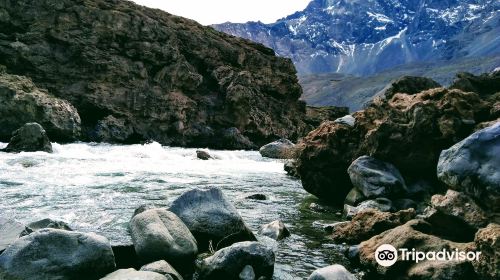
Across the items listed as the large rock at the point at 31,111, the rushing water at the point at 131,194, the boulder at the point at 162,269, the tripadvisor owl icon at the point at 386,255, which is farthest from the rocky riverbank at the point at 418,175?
the large rock at the point at 31,111

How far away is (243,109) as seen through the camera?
73.9 metres

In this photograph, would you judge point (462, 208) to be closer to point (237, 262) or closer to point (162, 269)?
point (237, 262)

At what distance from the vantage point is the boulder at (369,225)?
13484mm

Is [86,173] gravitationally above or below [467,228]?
below

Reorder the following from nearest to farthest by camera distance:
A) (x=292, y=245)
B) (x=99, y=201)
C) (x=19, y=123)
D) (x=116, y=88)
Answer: (x=292, y=245)
(x=99, y=201)
(x=19, y=123)
(x=116, y=88)

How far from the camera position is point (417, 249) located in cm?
1071

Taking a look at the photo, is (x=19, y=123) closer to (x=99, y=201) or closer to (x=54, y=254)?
(x=99, y=201)

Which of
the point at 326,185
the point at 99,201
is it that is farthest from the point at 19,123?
the point at 326,185

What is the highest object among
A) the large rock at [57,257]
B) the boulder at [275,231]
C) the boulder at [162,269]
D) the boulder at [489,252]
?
the boulder at [489,252]

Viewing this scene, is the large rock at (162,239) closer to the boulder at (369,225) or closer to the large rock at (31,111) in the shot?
the boulder at (369,225)

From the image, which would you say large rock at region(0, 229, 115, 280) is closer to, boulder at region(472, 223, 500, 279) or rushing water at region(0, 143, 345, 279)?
rushing water at region(0, 143, 345, 279)

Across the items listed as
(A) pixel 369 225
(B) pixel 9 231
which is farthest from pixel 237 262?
(B) pixel 9 231

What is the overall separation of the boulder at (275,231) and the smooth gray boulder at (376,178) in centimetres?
451

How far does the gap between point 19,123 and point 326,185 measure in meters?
35.0
